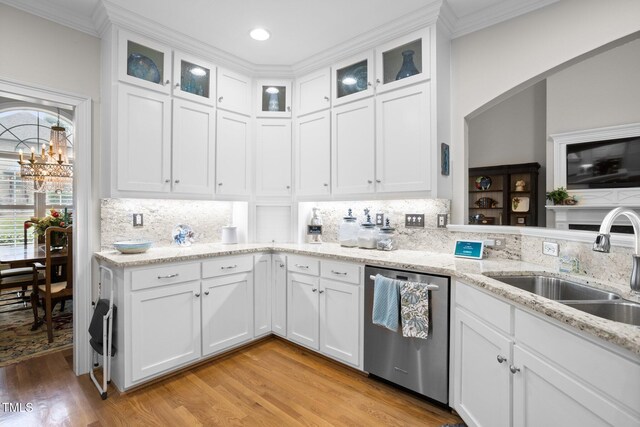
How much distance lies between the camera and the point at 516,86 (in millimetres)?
2424

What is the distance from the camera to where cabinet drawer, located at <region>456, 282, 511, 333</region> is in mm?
1547

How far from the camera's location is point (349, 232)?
3.09 meters

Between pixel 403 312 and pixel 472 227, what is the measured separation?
3.06ft

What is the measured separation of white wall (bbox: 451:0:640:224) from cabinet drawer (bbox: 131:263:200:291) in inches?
86.9

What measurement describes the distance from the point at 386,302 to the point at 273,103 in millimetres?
2399

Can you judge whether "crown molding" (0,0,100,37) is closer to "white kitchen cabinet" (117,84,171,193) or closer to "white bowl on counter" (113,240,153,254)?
"white kitchen cabinet" (117,84,171,193)

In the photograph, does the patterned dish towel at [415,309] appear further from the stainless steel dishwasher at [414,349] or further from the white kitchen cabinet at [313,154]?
the white kitchen cabinet at [313,154]

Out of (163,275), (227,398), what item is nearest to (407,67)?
(163,275)

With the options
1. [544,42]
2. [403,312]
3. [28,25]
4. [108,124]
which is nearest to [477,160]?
[544,42]

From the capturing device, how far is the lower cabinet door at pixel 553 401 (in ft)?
3.39

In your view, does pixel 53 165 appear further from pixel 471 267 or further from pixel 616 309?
pixel 616 309

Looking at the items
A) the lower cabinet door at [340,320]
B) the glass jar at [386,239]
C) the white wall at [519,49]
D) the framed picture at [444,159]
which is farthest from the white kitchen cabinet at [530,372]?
the white wall at [519,49]

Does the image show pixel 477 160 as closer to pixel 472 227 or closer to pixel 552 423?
pixel 472 227

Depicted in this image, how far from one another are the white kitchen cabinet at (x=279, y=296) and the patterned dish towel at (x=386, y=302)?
1.03 metres
